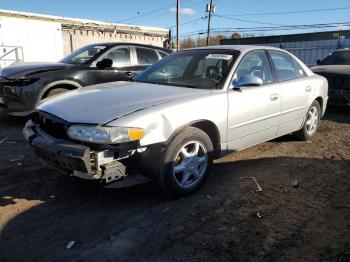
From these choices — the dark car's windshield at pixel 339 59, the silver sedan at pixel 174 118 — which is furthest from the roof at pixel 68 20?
the silver sedan at pixel 174 118

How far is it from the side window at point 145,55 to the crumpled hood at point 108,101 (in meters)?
3.61

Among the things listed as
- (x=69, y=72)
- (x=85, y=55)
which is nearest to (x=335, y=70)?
(x=85, y=55)

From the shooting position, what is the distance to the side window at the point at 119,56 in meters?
7.42

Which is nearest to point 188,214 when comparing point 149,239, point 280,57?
point 149,239

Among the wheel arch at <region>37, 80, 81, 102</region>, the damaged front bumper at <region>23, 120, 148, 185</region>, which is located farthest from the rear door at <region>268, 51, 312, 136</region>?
the wheel arch at <region>37, 80, 81, 102</region>

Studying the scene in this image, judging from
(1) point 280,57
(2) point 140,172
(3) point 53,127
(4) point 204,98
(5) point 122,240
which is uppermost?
(1) point 280,57

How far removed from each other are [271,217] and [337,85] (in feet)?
20.3

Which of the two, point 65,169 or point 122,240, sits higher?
point 65,169

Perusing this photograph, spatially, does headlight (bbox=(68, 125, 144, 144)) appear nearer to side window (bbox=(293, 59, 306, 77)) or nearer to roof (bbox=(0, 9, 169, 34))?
side window (bbox=(293, 59, 306, 77))

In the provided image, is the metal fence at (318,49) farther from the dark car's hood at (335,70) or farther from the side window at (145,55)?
the side window at (145,55)

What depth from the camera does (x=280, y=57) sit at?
17.1 ft

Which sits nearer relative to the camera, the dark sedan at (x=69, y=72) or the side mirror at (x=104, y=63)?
the dark sedan at (x=69, y=72)

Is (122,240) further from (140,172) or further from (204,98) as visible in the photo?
(204,98)

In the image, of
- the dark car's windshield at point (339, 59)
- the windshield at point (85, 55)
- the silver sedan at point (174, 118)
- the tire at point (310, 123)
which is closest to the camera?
the silver sedan at point (174, 118)
